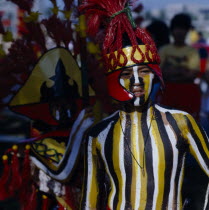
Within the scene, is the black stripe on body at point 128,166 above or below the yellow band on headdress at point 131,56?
below

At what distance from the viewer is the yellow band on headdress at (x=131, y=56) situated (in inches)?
79.9

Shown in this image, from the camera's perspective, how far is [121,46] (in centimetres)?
205

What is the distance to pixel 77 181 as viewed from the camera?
8.75ft

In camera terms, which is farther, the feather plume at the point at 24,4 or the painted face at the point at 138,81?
the feather plume at the point at 24,4

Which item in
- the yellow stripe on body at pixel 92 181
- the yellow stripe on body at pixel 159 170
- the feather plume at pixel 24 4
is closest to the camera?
the yellow stripe on body at pixel 159 170

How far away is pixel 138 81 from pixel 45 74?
0.93 m

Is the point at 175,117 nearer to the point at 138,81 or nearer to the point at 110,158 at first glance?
the point at 138,81

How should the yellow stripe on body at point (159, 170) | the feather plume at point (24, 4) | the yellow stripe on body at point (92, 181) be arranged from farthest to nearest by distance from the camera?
the feather plume at point (24, 4)
the yellow stripe on body at point (92, 181)
the yellow stripe on body at point (159, 170)

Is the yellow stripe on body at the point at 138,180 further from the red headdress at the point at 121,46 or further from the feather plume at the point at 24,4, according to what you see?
the feather plume at the point at 24,4

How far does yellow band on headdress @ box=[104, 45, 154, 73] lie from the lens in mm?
2029

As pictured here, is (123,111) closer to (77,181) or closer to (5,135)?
(77,181)

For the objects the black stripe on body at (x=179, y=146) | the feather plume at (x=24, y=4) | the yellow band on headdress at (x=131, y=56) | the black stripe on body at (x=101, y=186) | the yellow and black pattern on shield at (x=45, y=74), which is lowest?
the black stripe on body at (x=101, y=186)

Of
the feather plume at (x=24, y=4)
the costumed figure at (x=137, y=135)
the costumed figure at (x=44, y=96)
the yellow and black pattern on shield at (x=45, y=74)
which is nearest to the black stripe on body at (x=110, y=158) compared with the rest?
the costumed figure at (x=137, y=135)

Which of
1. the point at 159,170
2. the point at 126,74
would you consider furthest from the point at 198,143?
the point at 126,74
